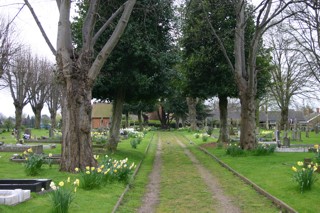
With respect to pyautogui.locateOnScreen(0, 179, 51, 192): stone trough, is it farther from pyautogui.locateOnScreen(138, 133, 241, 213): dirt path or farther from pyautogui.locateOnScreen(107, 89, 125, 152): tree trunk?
pyautogui.locateOnScreen(107, 89, 125, 152): tree trunk

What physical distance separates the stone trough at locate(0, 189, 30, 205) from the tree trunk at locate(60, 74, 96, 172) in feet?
16.7

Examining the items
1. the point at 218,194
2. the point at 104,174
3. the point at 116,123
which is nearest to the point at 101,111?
the point at 116,123

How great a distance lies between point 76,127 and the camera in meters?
14.3

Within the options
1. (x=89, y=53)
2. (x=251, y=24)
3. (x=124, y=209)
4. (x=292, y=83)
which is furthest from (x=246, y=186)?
(x=292, y=83)

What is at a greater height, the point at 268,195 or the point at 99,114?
the point at 99,114

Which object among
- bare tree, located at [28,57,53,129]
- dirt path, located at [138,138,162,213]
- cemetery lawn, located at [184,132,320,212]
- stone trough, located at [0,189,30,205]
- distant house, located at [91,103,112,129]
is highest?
bare tree, located at [28,57,53,129]

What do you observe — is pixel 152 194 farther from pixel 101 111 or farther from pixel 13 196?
pixel 101 111

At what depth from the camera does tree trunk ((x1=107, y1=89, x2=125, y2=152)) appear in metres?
22.7

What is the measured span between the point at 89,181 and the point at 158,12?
12827 millimetres

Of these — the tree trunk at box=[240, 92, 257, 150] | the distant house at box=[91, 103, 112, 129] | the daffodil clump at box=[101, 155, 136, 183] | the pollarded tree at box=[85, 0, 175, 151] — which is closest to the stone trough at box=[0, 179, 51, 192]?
the daffodil clump at box=[101, 155, 136, 183]

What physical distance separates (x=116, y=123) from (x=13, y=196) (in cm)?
1476

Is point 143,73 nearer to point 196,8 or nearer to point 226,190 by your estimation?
point 196,8

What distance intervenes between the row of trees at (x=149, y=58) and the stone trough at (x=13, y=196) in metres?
5.18

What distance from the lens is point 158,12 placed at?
850 inches
